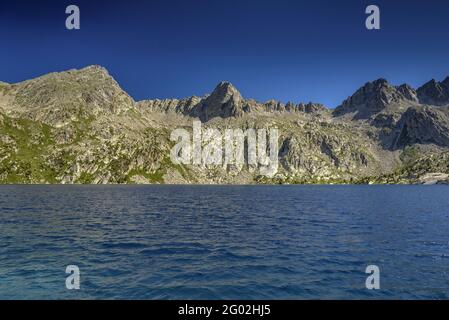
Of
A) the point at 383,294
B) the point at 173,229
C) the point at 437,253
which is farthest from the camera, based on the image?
the point at 173,229

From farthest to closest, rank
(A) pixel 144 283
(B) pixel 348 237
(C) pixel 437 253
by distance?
1. (B) pixel 348 237
2. (C) pixel 437 253
3. (A) pixel 144 283

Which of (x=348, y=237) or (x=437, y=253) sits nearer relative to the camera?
(x=437, y=253)

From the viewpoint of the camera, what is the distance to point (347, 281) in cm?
3438

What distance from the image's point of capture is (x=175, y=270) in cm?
3797

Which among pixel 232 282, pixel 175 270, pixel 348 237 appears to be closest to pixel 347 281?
pixel 232 282
